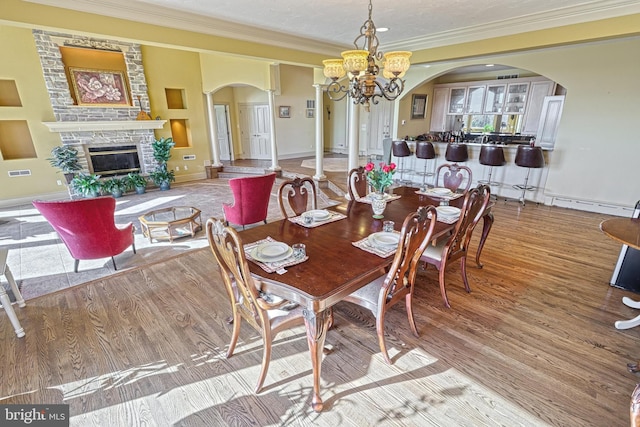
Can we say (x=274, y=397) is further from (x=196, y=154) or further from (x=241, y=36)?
(x=196, y=154)

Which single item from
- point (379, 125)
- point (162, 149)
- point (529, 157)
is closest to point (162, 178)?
point (162, 149)

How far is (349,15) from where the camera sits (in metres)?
3.60

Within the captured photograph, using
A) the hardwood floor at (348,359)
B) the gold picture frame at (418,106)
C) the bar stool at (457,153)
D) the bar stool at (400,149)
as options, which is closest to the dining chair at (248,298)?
the hardwood floor at (348,359)

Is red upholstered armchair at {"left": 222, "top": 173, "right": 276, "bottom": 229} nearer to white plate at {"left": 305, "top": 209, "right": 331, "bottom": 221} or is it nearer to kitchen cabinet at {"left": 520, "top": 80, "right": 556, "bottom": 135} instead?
white plate at {"left": 305, "top": 209, "right": 331, "bottom": 221}

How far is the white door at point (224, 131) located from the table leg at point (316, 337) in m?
8.99

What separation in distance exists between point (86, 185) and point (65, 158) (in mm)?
858

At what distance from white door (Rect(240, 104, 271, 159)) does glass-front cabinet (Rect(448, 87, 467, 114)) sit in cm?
535

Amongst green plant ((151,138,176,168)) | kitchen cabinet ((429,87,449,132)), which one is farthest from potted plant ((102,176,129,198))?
kitchen cabinet ((429,87,449,132))

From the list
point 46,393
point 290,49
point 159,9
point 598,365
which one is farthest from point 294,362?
point 290,49

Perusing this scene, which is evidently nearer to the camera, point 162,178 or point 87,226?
point 87,226

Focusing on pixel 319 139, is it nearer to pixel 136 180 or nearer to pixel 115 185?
pixel 136 180

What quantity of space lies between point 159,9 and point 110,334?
3352mm

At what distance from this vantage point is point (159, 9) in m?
3.31

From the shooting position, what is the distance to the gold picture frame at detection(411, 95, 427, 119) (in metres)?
7.98
